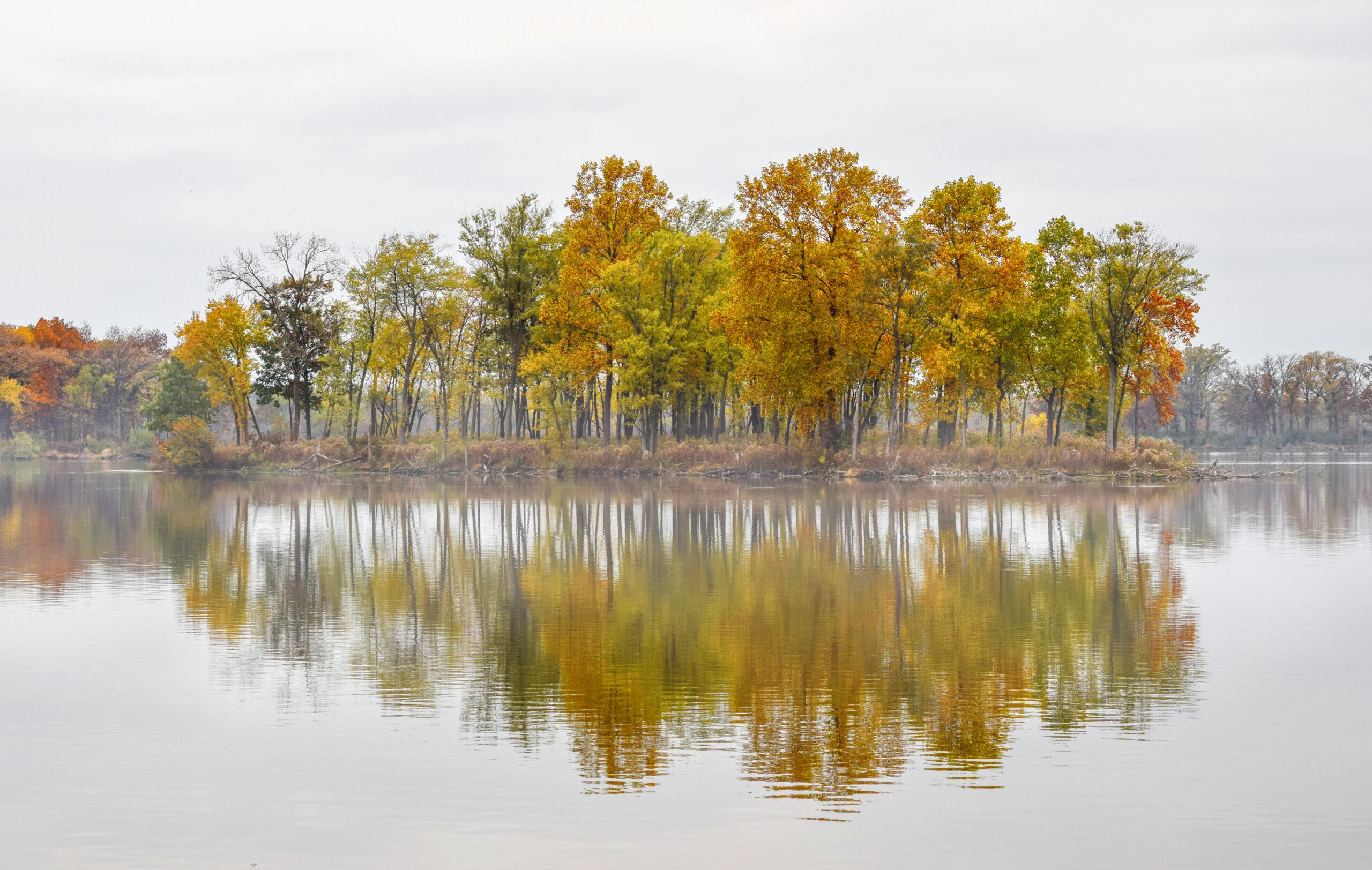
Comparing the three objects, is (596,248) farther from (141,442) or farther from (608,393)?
(141,442)

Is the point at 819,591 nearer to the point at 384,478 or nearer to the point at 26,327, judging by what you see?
the point at 384,478

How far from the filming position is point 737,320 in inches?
2162

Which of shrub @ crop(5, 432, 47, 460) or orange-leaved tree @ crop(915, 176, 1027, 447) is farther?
shrub @ crop(5, 432, 47, 460)

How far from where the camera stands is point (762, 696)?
9.97 metres

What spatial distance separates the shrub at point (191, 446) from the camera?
241 ft

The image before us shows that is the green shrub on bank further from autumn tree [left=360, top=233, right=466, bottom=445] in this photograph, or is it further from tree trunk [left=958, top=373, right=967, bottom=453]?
tree trunk [left=958, top=373, right=967, bottom=453]

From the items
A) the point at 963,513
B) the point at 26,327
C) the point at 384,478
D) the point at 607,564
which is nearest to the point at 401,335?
the point at 384,478

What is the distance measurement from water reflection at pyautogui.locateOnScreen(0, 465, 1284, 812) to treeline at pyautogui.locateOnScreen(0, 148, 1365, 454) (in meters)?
23.4

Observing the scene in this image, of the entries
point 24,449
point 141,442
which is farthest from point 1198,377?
point 24,449

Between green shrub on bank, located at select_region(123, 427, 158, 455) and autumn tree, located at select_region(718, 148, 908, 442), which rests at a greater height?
autumn tree, located at select_region(718, 148, 908, 442)

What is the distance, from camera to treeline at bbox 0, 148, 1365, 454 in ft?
176

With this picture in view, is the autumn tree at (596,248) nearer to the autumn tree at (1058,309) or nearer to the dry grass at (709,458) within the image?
the dry grass at (709,458)

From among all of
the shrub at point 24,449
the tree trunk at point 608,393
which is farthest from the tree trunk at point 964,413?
the shrub at point 24,449

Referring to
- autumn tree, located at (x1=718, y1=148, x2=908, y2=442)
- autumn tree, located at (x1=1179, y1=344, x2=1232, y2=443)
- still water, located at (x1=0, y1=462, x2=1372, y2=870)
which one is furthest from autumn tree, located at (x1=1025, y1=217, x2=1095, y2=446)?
autumn tree, located at (x1=1179, y1=344, x2=1232, y2=443)
